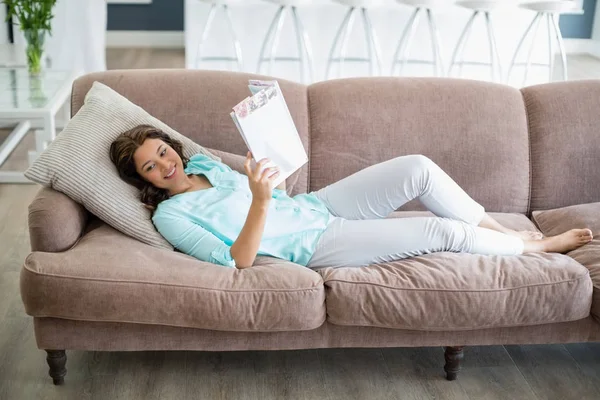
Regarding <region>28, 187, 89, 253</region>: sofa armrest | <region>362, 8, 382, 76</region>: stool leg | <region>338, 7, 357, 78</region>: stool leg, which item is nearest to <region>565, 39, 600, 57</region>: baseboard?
<region>362, 8, 382, 76</region>: stool leg

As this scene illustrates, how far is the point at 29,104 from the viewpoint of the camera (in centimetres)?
368

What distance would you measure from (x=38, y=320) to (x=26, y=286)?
0.41 ft

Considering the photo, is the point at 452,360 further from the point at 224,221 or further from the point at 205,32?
the point at 205,32

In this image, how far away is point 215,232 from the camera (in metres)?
2.29

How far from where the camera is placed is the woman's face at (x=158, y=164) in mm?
2320

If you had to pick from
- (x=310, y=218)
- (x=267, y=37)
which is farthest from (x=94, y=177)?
(x=267, y=37)

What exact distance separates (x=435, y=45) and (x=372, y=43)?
42 cm

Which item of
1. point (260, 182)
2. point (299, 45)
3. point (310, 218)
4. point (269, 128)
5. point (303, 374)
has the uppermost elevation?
point (269, 128)

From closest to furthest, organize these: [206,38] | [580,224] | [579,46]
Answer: [580,224] → [206,38] → [579,46]

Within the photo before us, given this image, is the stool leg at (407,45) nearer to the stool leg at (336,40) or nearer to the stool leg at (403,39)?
the stool leg at (403,39)

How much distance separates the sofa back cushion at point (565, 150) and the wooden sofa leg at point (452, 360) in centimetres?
74

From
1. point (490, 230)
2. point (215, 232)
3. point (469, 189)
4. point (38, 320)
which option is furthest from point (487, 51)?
point (38, 320)

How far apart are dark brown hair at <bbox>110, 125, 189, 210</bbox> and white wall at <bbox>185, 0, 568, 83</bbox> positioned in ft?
10.0

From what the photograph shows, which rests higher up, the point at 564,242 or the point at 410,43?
the point at 410,43
